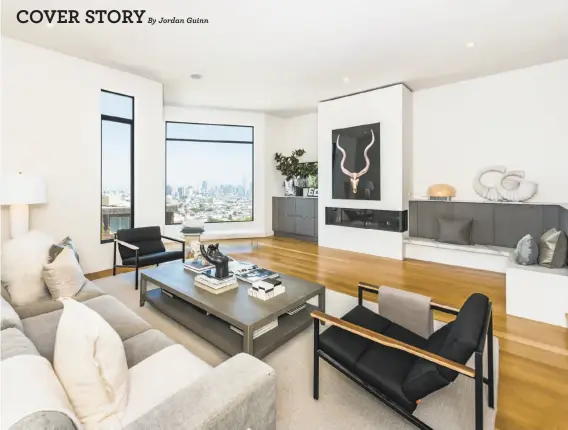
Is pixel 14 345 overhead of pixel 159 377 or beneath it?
overhead

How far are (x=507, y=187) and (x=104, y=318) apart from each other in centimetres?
568

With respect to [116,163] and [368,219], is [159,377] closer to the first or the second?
[116,163]

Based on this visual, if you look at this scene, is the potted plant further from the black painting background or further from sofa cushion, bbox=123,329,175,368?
sofa cushion, bbox=123,329,175,368

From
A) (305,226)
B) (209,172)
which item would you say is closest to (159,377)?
(305,226)

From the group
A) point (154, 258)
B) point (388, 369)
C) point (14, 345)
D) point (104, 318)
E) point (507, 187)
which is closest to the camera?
point (14, 345)

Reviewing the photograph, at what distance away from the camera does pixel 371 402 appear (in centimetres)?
192

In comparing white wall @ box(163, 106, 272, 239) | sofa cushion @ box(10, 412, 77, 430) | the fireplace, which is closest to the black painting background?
the fireplace

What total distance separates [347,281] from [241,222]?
4172 mm

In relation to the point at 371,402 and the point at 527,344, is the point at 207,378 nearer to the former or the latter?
the point at 371,402

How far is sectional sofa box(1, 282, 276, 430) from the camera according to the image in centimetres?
98

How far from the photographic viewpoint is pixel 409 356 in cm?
182

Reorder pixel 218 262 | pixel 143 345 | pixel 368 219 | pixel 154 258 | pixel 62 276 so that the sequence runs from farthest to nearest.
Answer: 1. pixel 368 219
2. pixel 154 258
3. pixel 218 262
4. pixel 62 276
5. pixel 143 345

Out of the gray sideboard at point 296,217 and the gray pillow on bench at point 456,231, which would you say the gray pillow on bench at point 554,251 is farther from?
the gray sideboard at point 296,217

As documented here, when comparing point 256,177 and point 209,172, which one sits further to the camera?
point 256,177
